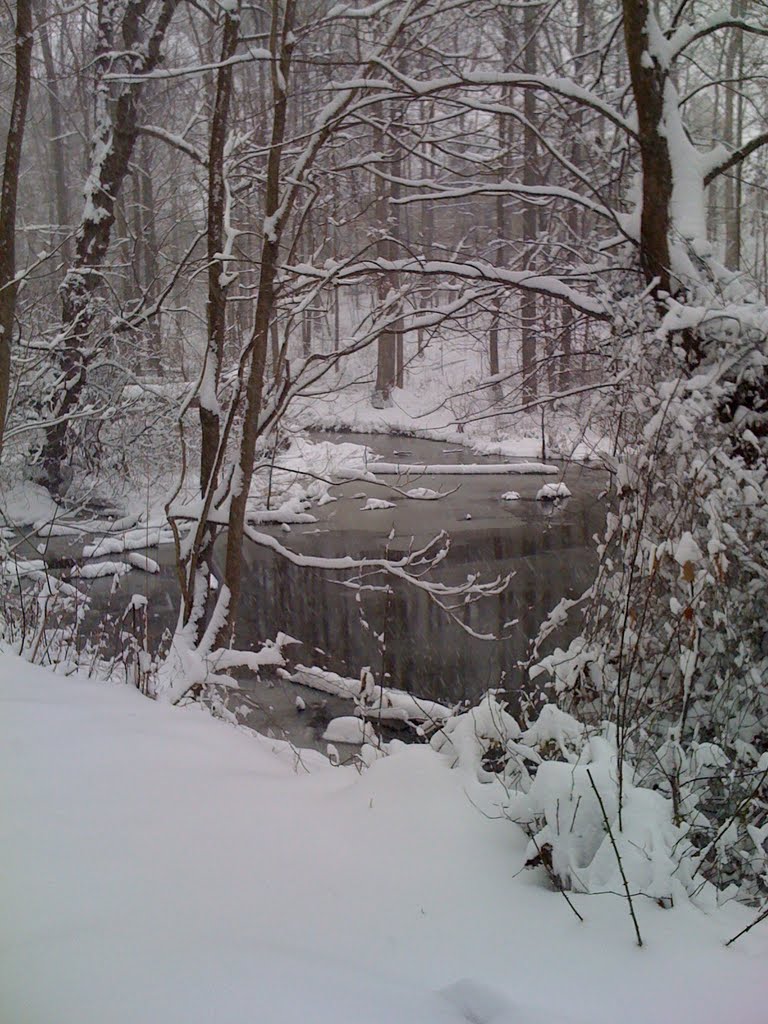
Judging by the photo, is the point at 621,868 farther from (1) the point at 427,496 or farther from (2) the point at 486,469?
(2) the point at 486,469

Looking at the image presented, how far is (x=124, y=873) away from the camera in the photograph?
1926mm

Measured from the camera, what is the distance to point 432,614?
896cm

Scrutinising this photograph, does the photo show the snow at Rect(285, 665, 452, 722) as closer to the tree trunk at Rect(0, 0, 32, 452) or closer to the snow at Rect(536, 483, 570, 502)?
the tree trunk at Rect(0, 0, 32, 452)

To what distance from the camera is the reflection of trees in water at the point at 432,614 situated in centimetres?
758

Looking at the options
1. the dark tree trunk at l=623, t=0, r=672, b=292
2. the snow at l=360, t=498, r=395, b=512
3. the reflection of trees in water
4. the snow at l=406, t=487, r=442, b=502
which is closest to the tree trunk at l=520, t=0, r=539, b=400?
the dark tree trunk at l=623, t=0, r=672, b=292

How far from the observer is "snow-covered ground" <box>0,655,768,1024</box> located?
1.51 meters

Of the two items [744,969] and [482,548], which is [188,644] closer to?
[744,969]

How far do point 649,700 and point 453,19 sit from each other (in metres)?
4.83

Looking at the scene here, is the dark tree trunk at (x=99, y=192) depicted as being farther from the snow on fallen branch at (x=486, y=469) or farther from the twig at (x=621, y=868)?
Answer: the twig at (x=621, y=868)

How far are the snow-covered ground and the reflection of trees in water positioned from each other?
376 cm

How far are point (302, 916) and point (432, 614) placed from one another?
711 centimetres

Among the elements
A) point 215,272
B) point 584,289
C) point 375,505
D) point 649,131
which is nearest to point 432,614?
point 584,289

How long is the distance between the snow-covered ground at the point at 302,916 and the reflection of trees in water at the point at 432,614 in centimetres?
376

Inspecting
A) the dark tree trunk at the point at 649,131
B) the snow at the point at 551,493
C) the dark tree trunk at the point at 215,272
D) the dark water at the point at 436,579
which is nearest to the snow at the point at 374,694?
the dark water at the point at 436,579
